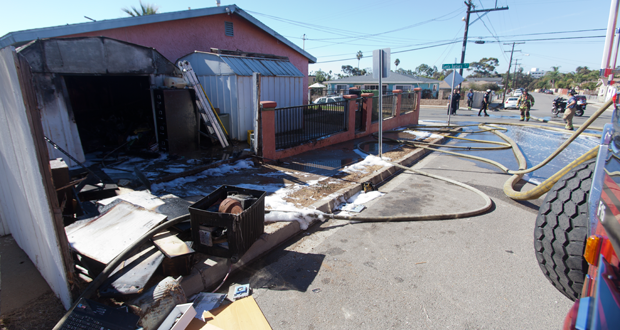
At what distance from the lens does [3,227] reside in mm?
3895

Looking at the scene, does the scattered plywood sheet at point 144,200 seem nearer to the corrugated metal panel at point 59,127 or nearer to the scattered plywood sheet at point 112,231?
the scattered plywood sheet at point 112,231

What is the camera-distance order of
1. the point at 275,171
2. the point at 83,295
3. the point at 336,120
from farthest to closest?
the point at 336,120 → the point at 275,171 → the point at 83,295

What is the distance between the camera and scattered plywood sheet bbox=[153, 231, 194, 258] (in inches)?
116

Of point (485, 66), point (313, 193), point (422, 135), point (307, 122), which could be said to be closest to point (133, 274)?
point (313, 193)

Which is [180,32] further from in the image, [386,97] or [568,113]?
[568,113]

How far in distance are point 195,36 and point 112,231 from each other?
11.2 metres

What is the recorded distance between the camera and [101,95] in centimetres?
1037

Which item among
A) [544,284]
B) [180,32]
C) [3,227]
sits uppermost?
[180,32]

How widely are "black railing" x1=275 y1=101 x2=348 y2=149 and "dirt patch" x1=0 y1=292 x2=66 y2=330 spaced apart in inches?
232

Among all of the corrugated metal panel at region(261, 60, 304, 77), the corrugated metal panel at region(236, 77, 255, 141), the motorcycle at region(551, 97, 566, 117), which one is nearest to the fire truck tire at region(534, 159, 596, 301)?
the corrugated metal panel at region(236, 77, 255, 141)

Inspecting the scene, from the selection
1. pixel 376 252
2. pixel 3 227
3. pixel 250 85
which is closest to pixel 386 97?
pixel 250 85

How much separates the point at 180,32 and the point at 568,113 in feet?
55.1

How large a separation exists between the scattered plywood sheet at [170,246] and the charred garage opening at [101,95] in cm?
534

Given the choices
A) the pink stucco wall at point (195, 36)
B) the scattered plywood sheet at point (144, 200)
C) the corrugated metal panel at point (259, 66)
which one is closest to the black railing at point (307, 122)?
the corrugated metal panel at point (259, 66)
